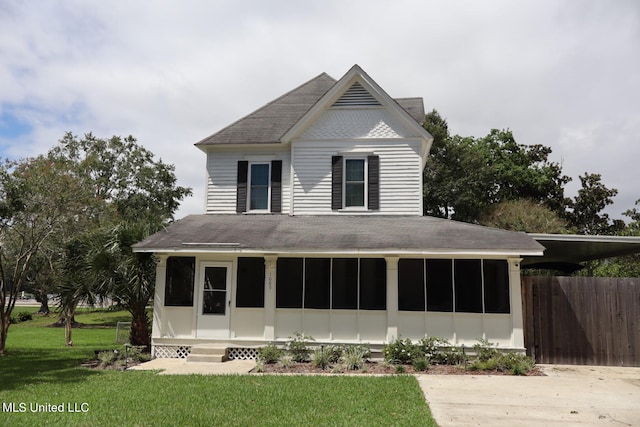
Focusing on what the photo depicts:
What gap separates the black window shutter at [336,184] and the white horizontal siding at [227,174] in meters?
1.57

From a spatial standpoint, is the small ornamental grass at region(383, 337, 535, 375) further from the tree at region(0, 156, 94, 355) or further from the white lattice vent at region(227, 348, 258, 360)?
the tree at region(0, 156, 94, 355)

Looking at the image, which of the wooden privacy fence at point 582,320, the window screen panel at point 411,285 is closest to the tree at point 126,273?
the window screen panel at point 411,285

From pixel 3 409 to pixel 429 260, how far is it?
9661 mm

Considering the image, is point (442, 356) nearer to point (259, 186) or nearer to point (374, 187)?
point (374, 187)

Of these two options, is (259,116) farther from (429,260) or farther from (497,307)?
(497,307)

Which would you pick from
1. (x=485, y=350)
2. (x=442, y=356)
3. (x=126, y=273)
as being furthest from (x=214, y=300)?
(x=485, y=350)

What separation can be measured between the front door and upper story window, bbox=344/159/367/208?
179 inches

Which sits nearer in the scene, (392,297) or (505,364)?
(505,364)

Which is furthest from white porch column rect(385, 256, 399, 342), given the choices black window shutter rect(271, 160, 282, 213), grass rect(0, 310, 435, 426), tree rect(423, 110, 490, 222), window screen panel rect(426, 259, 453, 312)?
tree rect(423, 110, 490, 222)

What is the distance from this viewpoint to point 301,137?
15.5 meters

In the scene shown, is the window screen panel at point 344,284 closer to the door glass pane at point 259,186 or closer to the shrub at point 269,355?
A: the shrub at point 269,355

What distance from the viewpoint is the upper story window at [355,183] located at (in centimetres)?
1528

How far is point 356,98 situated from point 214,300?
25.7 ft

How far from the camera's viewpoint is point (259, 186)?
15898 millimetres
